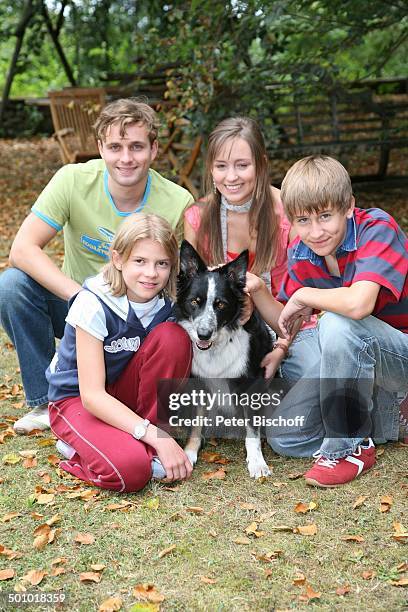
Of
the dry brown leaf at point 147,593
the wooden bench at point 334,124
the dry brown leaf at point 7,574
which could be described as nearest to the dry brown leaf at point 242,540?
the dry brown leaf at point 147,593

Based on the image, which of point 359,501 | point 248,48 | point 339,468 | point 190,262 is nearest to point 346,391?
point 339,468

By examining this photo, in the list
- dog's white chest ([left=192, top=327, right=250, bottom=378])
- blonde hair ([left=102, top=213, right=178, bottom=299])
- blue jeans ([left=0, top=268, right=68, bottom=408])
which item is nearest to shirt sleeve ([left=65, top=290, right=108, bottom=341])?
blonde hair ([left=102, top=213, right=178, bottom=299])

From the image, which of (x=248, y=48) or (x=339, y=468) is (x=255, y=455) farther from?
(x=248, y=48)

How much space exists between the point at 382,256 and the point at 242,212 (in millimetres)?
941

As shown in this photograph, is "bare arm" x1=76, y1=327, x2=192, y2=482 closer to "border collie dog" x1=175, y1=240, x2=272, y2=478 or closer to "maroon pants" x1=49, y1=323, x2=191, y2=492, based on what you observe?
"maroon pants" x1=49, y1=323, x2=191, y2=492

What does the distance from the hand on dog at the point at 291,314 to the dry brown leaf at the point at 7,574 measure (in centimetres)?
157

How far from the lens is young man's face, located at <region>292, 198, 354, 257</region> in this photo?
10.1 feet

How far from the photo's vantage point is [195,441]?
353 cm

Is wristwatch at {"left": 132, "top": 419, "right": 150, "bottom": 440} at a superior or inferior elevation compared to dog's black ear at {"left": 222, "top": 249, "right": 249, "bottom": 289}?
inferior

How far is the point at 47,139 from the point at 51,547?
16717 millimetres

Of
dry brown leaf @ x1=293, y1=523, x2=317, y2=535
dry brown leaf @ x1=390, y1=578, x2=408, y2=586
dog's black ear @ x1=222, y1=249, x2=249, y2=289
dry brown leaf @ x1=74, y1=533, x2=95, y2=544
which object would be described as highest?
dog's black ear @ x1=222, y1=249, x2=249, y2=289

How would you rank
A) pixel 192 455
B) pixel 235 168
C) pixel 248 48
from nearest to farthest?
pixel 192 455 → pixel 235 168 → pixel 248 48

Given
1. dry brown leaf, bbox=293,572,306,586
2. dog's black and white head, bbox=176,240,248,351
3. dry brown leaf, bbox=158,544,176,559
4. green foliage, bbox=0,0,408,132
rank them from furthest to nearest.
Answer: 1. green foliage, bbox=0,0,408,132
2. dog's black and white head, bbox=176,240,248,351
3. dry brown leaf, bbox=158,544,176,559
4. dry brown leaf, bbox=293,572,306,586

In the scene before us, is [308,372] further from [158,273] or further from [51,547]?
[51,547]
